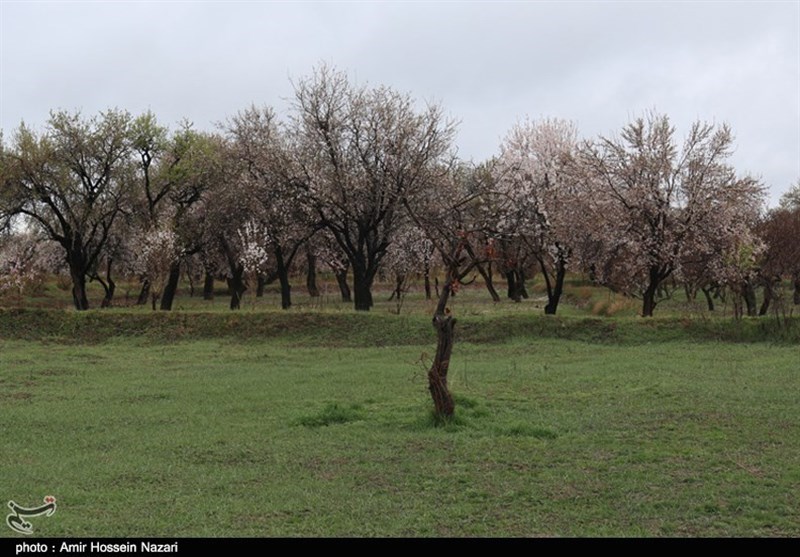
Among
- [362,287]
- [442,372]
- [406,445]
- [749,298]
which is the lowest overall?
[406,445]

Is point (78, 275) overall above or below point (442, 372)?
above

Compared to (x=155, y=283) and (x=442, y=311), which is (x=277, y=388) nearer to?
(x=442, y=311)

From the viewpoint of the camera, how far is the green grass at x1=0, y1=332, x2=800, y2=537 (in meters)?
6.30

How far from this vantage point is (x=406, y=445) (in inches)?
357

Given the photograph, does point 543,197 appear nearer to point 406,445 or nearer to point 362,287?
point 362,287

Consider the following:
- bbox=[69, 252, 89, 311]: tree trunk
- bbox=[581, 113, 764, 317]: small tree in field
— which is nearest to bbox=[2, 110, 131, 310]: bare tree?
bbox=[69, 252, 89, 311]: tree trunk

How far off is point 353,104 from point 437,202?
16.5 feet

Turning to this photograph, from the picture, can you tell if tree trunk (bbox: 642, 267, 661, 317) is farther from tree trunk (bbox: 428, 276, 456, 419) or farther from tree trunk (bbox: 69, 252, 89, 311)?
tree trunk (bbox: 69, 252, 89, 311)

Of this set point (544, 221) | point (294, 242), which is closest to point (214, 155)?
point (294, 242)

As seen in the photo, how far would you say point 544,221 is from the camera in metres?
33.6

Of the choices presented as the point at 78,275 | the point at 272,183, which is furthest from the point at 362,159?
the point at 78,275

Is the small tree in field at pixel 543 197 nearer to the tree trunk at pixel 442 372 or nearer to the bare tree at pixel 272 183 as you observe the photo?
the bare tree at pixel 272 183

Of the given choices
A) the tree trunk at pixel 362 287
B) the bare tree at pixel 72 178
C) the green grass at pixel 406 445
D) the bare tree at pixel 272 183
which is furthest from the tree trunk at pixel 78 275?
the green grass at pixel 406 445

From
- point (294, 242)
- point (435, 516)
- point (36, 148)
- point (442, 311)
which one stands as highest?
point (36, 148)
